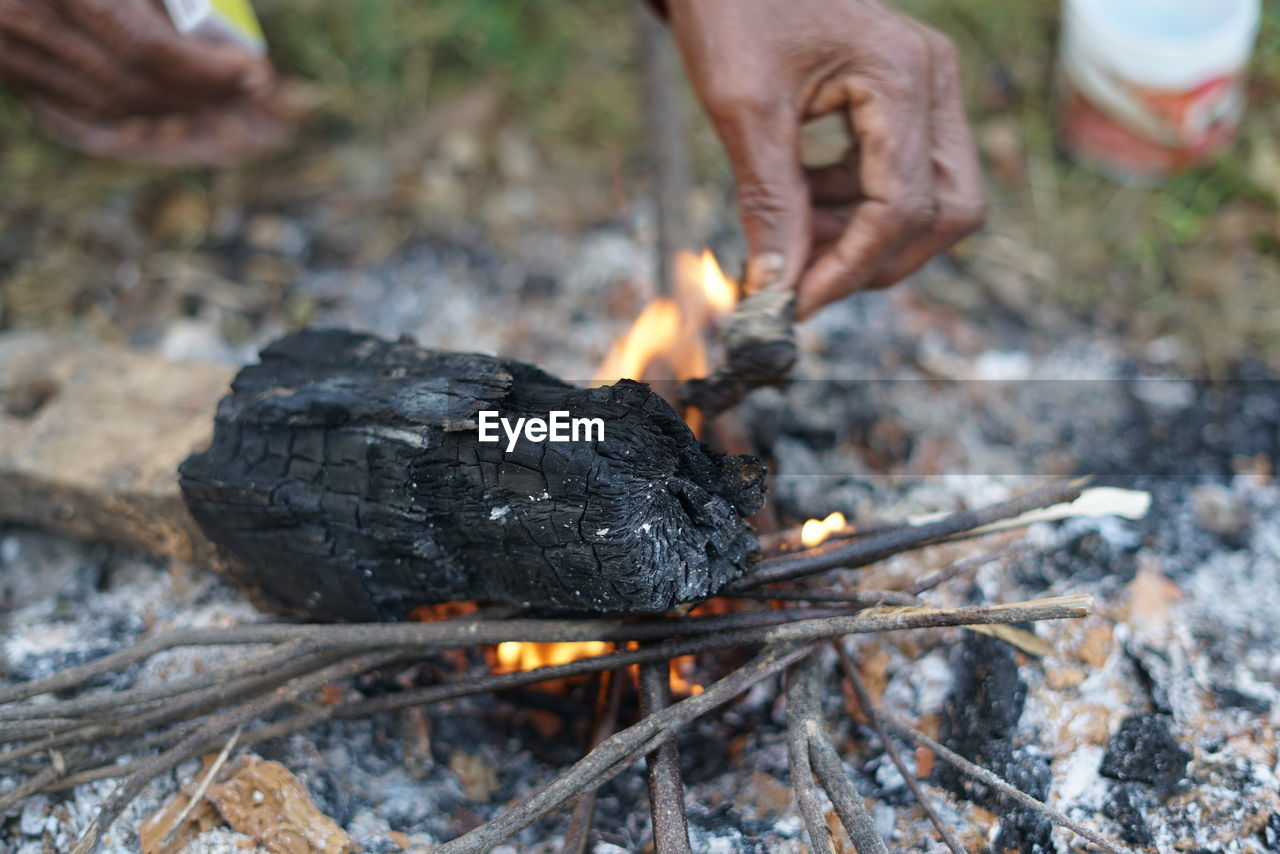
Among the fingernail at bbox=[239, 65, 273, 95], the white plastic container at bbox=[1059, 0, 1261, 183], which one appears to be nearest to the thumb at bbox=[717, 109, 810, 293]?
the fingernail at bbox=[239, 65, 273, 95]

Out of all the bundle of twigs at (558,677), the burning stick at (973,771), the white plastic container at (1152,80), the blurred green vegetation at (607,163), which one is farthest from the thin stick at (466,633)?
the white plastic container at (1152,80)

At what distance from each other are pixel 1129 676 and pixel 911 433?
2.99 ft

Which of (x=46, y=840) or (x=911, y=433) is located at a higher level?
(x=911, y=433)

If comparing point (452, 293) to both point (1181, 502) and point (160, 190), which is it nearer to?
point (160, 190)

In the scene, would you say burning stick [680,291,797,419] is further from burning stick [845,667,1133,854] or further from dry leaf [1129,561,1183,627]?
dry leaf [1129,561,1183,627]

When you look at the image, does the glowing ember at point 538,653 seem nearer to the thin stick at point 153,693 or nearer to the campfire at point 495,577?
the campfire at point 495,577

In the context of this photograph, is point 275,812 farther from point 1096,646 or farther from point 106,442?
point 1096,646

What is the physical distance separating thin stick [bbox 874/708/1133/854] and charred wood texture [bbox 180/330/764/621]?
0.48 metres

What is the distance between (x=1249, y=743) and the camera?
179cm

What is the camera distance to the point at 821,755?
5.34 feet

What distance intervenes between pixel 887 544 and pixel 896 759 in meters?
0.41

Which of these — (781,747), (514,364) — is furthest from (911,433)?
(514,364)

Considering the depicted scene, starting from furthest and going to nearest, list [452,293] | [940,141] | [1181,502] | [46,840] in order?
1. [452,293]
2. [1181,502]
3. [940,141]
4. [46,840]

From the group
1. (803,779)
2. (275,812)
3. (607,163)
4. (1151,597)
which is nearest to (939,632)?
(1151,597)
